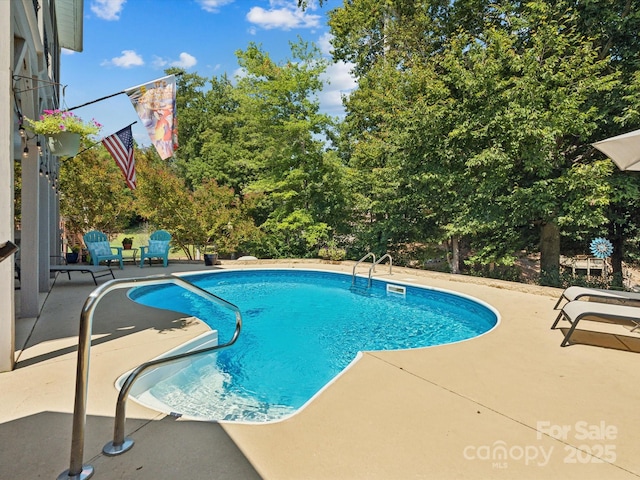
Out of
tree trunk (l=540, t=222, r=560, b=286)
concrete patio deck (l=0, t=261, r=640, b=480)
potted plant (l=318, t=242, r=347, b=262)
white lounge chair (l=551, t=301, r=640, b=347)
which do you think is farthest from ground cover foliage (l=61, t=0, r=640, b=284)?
concrete patio deck (l=0, t=261, r=640, b=480)

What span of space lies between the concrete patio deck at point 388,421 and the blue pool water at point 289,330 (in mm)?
695

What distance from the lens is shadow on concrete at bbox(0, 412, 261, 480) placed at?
193 centimetres

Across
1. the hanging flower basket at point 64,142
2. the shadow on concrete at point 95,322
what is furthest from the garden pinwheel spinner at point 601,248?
the hanging flower basket at point 64,142

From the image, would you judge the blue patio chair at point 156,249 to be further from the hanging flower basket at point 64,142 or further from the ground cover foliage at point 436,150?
the hanging flower basket at point 64,142

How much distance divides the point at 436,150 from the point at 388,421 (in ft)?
31.3

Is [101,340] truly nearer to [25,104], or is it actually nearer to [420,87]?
[25,104]

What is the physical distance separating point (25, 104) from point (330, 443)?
5.93 meters

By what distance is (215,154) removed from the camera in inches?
818

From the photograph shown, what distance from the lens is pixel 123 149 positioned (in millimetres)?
7273

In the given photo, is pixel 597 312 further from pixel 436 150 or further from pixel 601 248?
pixel 436 150

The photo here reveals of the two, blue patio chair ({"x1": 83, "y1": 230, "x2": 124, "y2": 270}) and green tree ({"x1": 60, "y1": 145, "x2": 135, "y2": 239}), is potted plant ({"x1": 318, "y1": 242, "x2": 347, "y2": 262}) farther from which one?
green tree ({"x1": 60, "y1": 145, "x2": 135, "y2": 239})

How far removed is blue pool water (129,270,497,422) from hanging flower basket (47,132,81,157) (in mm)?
3316

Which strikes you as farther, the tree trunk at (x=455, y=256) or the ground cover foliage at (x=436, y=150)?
the tree trunk at (x=455, y=256)

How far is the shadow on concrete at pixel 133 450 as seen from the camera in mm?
1935
